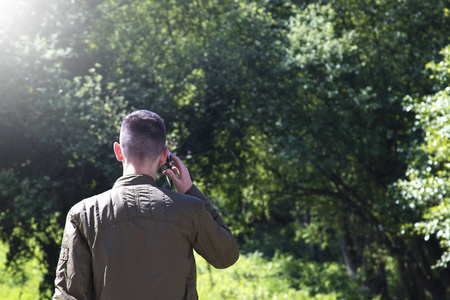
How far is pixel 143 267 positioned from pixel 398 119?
1153 cm

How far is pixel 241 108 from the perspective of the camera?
504 inches

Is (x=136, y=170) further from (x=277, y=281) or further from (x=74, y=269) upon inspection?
(x=277, y=281)

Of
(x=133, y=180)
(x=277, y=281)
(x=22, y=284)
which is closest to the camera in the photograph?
(x=133, y=180)

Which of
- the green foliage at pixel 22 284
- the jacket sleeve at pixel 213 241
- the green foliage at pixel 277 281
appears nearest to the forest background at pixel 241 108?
the green foliage at pixel 22 284

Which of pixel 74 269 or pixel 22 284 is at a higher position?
pixel 22 284

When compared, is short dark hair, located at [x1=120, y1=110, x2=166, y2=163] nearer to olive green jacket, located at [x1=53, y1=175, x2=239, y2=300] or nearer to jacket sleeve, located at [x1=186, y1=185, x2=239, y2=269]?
olive green jacket, located at [x1=53, y1=175, x2=239, y2=300]

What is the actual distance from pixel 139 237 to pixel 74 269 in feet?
1.01

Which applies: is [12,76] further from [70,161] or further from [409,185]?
[409,185]

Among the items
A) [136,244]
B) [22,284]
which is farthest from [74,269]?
[22,284]

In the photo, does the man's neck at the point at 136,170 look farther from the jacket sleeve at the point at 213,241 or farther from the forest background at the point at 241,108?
the forest background at the point at 241,108

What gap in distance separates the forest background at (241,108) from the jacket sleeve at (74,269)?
23.5 ft

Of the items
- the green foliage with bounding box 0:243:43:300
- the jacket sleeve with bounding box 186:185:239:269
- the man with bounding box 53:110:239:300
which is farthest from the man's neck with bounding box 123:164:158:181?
the green foliage with bounding box 0:243:43:300

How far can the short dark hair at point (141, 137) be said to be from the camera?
9.04 feet

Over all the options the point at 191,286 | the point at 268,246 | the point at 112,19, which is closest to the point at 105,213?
the point at 191,286
